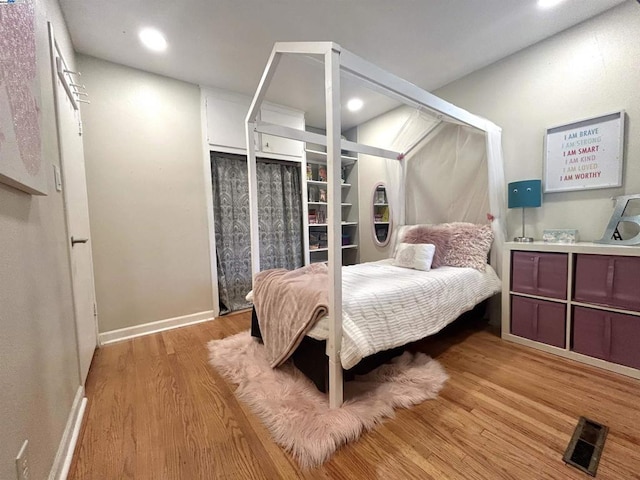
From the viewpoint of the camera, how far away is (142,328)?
252cm

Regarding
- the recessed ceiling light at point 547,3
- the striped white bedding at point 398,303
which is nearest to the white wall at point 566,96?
the recessed ceiling light at point 547,3

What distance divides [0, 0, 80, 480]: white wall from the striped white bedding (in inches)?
44.7

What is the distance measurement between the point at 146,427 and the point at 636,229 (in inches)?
134

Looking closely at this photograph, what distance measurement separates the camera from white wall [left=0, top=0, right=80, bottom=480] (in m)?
0.75

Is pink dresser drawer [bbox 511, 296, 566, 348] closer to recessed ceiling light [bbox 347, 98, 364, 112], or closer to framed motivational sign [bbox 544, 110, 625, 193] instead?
framed motivational sign [bbox 544, 110, 625, 193]

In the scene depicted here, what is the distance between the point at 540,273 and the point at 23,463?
2934 millimetres

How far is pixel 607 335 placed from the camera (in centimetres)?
173

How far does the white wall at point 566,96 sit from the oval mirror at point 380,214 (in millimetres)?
1405

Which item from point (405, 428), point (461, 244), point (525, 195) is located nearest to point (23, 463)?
point (405, 428)

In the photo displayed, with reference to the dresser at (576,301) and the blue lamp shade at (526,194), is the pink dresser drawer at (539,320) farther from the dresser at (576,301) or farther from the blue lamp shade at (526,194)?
the blue lamp shade at (526,194)

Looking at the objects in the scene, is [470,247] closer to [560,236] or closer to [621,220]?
[560,236]

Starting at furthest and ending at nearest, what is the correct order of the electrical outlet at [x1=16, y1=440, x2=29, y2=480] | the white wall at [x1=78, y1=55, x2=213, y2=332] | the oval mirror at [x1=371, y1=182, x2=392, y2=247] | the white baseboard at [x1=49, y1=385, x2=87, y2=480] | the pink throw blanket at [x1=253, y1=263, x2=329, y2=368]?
the oval mirror at [x1=371, y1=182, x2=392, y2=247] → the white wall at [x1=78, y1=55, x2=213, y2=332] → the pink throw blanket at [x1=253, y1=263, x2=329, y2=368] → the white baseboard at [x1=49, y1=385, x2=87, y2=480] → the electrical outlet at [x1=16, y1=440, x2=29, y2=480]

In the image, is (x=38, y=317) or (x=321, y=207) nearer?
(x=38, y=317)

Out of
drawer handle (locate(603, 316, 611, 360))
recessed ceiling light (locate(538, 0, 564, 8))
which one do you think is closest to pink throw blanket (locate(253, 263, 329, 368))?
drawer handle (locate(603, 316, 611, 360))
